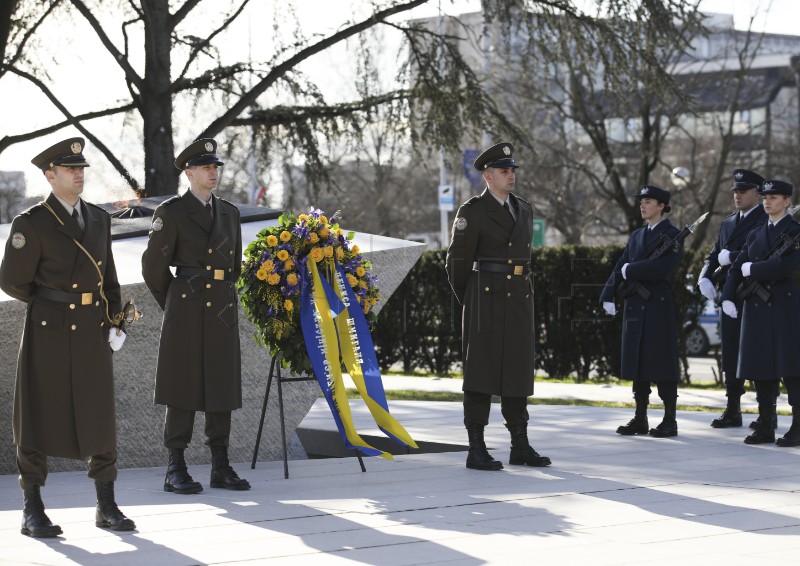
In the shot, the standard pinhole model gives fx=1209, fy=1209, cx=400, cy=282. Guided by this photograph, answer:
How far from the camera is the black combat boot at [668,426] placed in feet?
31.1

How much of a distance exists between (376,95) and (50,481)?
8610mm

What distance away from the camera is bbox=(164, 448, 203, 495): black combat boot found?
7.08 meters

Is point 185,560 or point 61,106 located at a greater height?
point 61,106

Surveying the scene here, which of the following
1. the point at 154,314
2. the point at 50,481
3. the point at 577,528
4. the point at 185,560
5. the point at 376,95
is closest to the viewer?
the point at 185,560

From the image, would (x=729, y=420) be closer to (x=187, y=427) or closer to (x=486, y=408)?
(x=486, y=408)

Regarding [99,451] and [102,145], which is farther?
[102,145]

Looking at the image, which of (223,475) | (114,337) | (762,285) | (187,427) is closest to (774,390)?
(762,285)

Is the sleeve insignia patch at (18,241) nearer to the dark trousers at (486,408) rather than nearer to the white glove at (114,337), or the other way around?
the white glove at (114,337)

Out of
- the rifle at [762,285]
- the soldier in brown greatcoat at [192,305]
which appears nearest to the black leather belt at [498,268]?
the soldier in brown greatcoat at [192,305]

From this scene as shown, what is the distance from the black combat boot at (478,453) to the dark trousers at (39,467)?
2.64 m

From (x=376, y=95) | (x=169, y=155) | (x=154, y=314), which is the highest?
(x=376, y=95)

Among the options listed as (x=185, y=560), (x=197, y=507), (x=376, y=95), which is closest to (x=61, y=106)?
(x=376, y=95)

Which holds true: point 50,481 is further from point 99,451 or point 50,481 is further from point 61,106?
point 61,106

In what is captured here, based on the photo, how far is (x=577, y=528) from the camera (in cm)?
592
